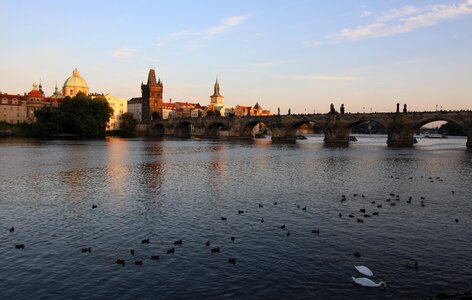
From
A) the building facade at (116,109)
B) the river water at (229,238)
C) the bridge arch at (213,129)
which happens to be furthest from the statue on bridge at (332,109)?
the building facade at (116,109)

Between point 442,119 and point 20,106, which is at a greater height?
point 20,106

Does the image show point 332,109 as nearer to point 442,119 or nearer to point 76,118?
point 442,119

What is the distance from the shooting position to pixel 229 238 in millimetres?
19797

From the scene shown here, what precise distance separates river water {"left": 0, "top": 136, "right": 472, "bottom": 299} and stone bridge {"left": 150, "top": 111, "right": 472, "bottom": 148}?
6064cm

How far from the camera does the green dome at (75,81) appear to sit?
193750 millimetres

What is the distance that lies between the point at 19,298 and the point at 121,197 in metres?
16.8

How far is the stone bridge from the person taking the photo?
3649 inches

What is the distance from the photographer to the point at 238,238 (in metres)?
19.8

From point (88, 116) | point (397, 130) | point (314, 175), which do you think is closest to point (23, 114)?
point (88, 116)

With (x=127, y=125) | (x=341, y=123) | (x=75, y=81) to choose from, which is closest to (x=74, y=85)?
(x=75, y=81)

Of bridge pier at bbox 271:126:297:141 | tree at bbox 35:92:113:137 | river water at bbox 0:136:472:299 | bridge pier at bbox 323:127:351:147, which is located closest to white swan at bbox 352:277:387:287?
river water at bbox 0:136:472:299

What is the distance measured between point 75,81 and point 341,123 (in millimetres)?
131180

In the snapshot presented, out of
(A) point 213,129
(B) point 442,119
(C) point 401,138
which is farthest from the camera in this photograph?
(A) point 213,129

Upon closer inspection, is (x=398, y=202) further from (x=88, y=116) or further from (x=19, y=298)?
(x=88, y=116)
